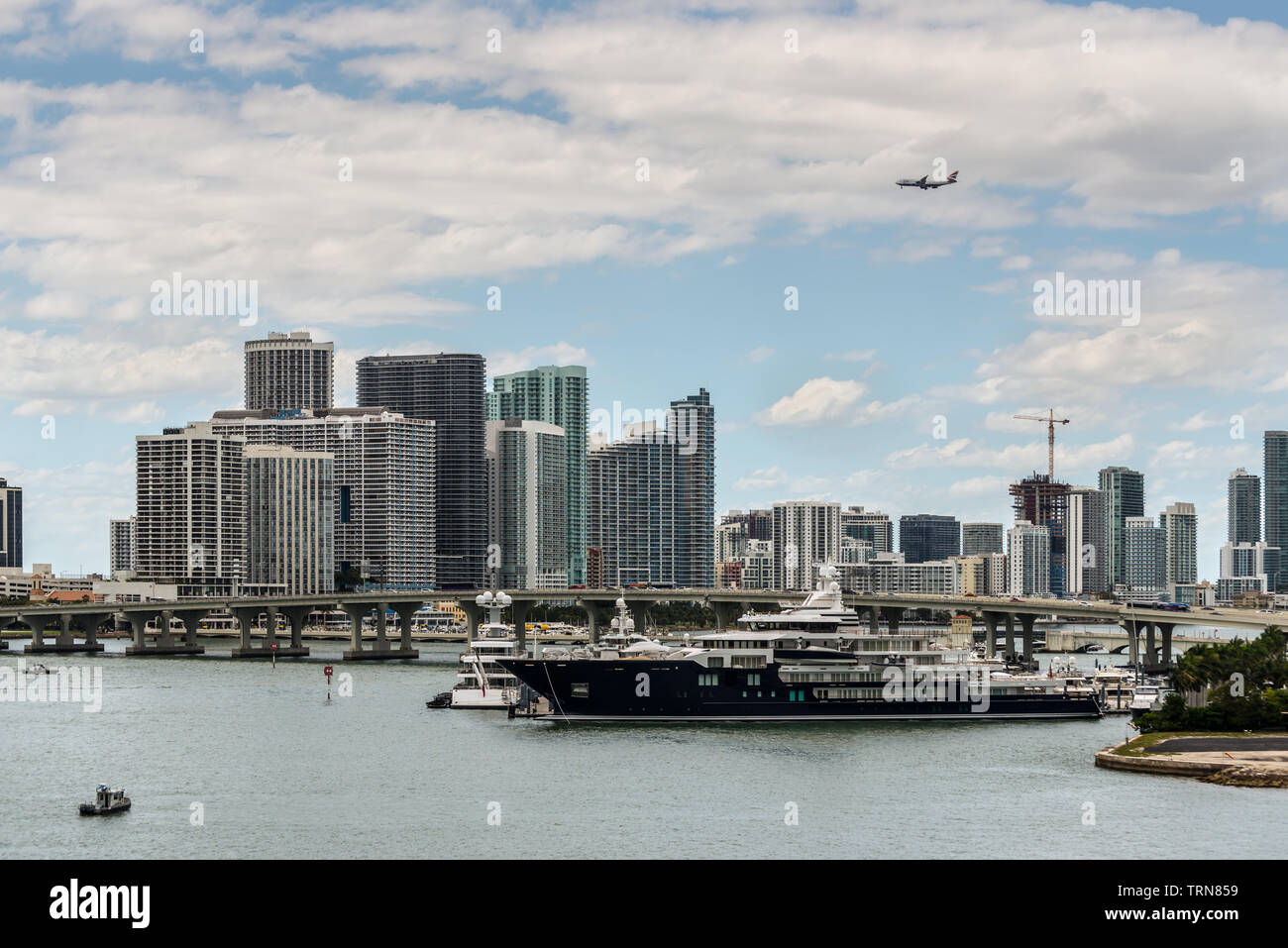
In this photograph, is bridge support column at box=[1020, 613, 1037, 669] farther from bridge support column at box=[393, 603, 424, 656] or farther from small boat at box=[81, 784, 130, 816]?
small boat at box=[81, 784, 130, 816]

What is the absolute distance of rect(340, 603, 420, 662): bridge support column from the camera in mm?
176500

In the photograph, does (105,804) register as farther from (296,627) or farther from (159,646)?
(159,646)

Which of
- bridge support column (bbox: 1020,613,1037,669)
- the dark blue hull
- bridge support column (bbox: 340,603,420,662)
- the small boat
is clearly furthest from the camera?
bridge support column (bbox: 340,603,420,662)

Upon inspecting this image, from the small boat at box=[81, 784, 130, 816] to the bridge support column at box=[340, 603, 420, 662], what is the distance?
11510 cm

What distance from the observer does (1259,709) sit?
79750 millimetres

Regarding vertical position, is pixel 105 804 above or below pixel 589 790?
above

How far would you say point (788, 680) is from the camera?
9488 cm

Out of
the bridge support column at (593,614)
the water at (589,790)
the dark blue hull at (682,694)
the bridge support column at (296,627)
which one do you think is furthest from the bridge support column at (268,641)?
the dark blue hull at (682,694)

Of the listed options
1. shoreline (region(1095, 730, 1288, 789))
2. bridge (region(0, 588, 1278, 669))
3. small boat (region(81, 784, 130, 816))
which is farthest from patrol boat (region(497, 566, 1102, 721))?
bridge (region(0, 588, 1278, 669))

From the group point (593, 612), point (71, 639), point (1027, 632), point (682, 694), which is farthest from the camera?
point (71, 639)

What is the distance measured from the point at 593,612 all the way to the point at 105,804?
127959mm

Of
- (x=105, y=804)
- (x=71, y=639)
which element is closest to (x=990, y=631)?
(x=71, y=639)
